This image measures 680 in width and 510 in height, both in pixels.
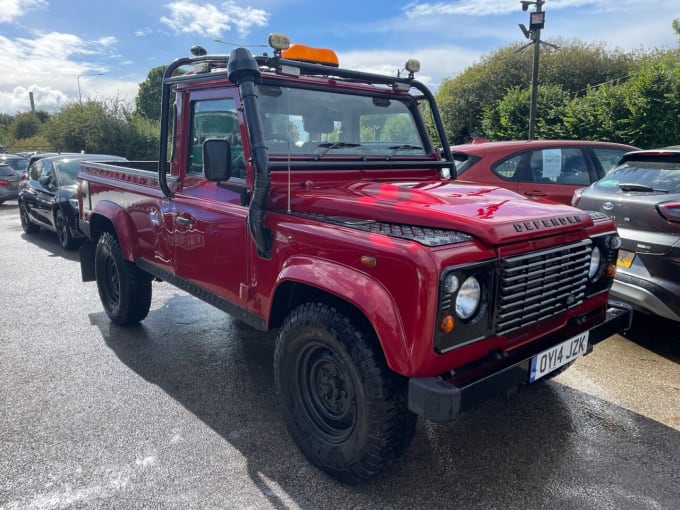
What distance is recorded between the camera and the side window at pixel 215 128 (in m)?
3.22

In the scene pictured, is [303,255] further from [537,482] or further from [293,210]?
[537,482]

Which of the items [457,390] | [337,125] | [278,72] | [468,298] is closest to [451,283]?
[468,298]

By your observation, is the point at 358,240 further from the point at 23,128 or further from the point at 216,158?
the point at 23,128

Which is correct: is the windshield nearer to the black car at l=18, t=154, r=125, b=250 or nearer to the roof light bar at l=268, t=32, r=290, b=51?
the roof light bar at l=268, t=32, r=290, b=51

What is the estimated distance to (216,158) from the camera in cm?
296

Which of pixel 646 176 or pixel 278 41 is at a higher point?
pixel 278 41

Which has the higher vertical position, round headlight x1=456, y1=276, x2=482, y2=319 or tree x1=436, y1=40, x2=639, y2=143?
tree x1=436, y1=40, x2=639, y2=143

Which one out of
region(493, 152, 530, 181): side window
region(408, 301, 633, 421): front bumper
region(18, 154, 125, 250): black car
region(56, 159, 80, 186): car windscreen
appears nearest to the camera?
region(408, 301, 633, 421): front bumper

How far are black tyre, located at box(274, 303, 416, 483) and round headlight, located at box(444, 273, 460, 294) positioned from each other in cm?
47

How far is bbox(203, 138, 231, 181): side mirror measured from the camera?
116 inches

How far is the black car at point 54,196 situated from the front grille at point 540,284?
23.1 feet

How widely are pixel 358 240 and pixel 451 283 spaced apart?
1.58 feet

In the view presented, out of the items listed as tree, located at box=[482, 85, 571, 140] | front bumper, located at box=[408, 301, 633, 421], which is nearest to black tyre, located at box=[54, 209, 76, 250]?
front bumper, located at box=[408, 301, 633, 421]

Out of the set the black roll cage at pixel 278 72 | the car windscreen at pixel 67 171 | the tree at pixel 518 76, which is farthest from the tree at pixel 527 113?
the black roll cage at pixel 278 72
